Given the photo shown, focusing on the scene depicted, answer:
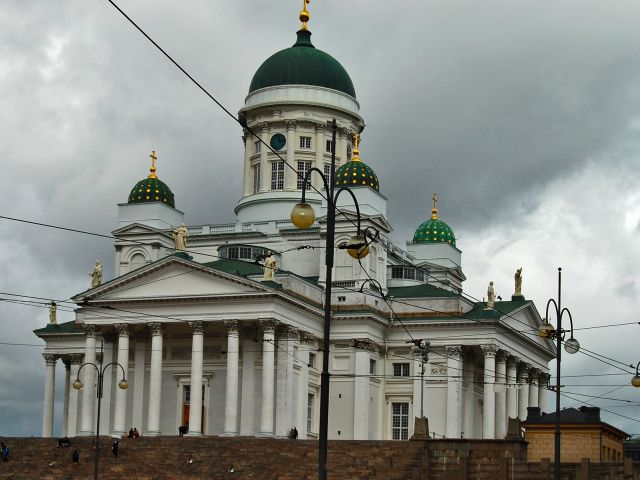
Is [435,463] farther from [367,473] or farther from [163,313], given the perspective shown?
[163,313]

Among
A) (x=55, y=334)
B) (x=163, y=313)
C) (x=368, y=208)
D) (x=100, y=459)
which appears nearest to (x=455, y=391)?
(x=368, y=208)

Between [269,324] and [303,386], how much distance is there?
5.23 m

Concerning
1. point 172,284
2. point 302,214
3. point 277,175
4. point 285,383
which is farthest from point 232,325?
point 302,214

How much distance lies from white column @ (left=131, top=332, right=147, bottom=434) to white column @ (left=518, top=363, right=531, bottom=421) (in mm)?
23658

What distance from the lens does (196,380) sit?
75.8 metres

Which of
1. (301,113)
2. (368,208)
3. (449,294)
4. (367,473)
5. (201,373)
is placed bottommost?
(367,473)

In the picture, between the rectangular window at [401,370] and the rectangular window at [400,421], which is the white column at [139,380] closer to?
the rectangular window at [400,421]

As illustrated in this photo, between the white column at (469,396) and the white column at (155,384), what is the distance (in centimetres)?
1820

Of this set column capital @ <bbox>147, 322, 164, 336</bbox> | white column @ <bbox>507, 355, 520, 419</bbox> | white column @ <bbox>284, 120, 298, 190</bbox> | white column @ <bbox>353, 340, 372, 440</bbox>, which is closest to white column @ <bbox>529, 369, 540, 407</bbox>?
white column @ <bbox>507, 355, 520, 419</bbox>

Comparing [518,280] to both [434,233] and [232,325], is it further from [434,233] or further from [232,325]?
[232,325]

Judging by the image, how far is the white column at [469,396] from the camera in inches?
3258

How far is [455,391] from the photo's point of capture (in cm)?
8056

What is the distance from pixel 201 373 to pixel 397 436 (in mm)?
13417

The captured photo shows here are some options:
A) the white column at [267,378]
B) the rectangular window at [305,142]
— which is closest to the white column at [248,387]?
the white column at [267,378]
